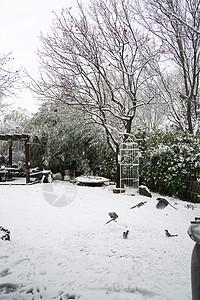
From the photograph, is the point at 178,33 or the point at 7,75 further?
the point at 178,33

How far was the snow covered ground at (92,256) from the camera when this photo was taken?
180 cm

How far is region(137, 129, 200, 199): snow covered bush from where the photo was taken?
18.1 feet

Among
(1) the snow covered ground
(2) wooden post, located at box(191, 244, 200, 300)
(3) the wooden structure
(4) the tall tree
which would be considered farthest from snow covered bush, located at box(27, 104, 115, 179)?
(2) wooden post, located at box(191, 244, 200, 300)

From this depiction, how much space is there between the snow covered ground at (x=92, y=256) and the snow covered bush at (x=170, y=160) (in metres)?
1.38

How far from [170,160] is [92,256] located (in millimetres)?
4173

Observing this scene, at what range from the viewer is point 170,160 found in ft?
19.2

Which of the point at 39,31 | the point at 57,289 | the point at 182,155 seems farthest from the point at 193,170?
the point at 39,31

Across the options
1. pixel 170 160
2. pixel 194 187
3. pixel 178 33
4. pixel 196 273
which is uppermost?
pixel 178 33

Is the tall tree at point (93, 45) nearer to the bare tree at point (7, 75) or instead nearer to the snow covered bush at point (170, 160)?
the snow covered bush at point (170, 160)

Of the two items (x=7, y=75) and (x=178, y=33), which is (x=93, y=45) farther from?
(x=7, y=75)

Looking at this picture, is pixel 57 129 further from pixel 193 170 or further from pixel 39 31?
pixel 193 170

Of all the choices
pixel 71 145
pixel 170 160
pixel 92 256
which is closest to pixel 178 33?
pixel 170 160

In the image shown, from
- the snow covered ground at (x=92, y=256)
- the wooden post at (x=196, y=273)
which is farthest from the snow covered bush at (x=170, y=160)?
the wooden post at (x=196, y=273)

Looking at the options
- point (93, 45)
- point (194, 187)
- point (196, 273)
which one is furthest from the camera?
point (93, 45)
